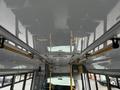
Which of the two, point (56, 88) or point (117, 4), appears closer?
point (117, 4)

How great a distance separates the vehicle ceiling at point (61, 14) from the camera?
4.55 feet

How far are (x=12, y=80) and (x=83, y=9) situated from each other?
3.37m

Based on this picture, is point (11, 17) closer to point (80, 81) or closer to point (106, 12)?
point (106, 12)

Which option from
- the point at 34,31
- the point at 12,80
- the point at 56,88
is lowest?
the point at 56,88

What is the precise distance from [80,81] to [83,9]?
6.87 meters

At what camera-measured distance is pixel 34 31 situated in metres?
2.20

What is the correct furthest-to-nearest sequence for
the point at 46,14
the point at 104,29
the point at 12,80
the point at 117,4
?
the point at 12,80 → the point at 104,29 → the point at 46,14 → the point at 117,4

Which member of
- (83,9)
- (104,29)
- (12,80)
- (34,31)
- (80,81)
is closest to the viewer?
(83,9)

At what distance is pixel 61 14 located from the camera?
1.61 metres

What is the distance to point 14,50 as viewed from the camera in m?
2.67

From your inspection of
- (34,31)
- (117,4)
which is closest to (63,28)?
(34,31)

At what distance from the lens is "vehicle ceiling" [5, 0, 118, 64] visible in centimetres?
139

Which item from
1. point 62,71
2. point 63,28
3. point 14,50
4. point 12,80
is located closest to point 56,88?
point 62,71

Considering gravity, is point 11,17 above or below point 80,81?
above
